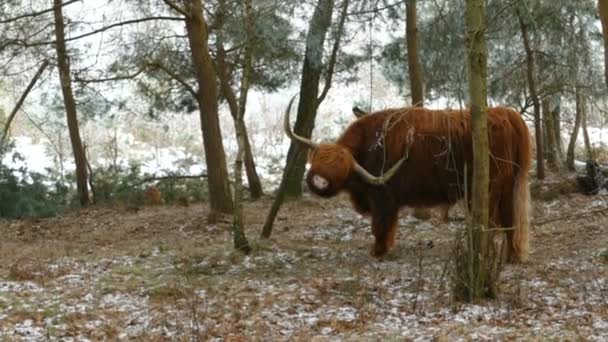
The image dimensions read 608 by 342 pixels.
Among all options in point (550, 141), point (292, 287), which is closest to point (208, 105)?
point (292, 287)

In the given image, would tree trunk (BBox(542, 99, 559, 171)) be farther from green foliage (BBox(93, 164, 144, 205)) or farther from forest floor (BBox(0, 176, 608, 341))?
green foliage (BBox(93, 164, 144, 205))

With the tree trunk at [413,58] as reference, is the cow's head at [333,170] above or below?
below

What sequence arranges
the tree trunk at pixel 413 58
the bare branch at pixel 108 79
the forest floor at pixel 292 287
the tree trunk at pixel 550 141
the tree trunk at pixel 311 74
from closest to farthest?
1. the forest floor at pixel 292 287
2. the tree trunk at pixel 311 74
3. the tree trunk at pixel 413 58
4. the bare branch at pixel 108 79
5. the tree trunk at pixel 550 141

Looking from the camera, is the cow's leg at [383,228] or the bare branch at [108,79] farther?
the bare branch at [108,79]

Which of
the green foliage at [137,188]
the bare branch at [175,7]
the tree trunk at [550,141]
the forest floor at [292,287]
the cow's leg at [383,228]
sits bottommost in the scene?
the forest floor at [292,287]

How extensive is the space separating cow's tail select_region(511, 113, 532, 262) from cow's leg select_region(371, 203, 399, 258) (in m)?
1.52

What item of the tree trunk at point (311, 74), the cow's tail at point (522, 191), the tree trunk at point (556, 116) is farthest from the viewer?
the tree trunk at point (556, 116)

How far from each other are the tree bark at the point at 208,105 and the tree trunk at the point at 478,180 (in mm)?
6535

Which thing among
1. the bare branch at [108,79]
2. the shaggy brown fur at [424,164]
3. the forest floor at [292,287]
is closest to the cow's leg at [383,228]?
the shaggy brown fur at [424,164]

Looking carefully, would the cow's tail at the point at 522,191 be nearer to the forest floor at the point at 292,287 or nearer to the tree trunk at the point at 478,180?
the forest floor at the point at 292,287

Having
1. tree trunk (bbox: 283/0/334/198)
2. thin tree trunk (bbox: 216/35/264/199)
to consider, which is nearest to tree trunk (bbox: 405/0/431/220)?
tree trunk (bbox: 283/0/334/198)

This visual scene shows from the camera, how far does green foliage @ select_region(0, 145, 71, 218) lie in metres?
17.4

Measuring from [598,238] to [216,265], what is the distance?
16.6 ft

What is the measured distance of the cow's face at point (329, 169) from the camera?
31.9ft
